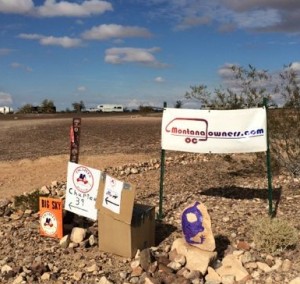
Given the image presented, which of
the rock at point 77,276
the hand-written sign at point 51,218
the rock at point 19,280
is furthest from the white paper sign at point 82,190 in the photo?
the rock at point 19,280

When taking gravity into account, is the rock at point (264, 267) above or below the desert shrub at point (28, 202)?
below

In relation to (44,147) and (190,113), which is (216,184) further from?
(44,147)

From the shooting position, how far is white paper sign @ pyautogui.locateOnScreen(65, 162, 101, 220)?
23.3ft

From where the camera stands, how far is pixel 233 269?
238 inches

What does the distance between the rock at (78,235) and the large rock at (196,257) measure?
1.36 meters

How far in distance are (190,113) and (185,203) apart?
1778mm

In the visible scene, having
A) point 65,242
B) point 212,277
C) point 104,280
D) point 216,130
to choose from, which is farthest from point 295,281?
point 65,242

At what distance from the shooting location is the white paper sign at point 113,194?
6.53 m

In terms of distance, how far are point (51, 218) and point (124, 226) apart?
4.23ft

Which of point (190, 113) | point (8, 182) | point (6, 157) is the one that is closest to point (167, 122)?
point (190, 113)

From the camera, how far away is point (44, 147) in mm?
18312

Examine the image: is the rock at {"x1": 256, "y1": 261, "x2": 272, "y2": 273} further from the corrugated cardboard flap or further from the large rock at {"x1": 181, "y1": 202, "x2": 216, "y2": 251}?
the corrugated cardboard flap

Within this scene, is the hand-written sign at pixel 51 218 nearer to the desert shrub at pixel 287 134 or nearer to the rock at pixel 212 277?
the rock at pixel 212 277

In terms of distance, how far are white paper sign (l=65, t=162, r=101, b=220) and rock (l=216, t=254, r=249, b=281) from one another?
1.88m
